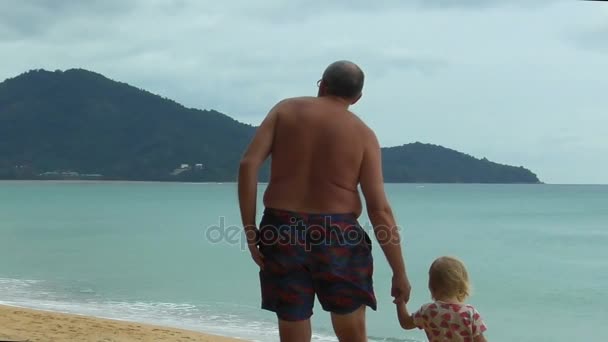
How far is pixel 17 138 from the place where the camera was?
6888cm

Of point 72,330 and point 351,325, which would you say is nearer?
point 351,325

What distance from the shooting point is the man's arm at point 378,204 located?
2.10 m

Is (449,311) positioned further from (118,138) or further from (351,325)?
(118,138)

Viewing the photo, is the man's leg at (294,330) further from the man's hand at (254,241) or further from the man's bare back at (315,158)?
the man's bare back at (315,158)

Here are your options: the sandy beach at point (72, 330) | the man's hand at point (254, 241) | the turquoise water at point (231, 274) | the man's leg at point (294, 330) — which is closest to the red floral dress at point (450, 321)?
the man's leg at point (294, 330)

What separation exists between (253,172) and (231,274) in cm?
1395

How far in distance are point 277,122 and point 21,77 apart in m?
75.9

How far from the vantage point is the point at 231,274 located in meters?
15.8

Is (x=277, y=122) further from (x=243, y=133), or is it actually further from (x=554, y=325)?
(x=243, y=133)

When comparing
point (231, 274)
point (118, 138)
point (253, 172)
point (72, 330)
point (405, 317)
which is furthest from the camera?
point (118, 138)

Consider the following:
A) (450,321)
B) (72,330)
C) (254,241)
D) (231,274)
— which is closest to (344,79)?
(254,241)

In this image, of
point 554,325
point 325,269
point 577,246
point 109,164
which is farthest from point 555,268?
point 109,164

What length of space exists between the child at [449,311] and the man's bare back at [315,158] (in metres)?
0.30

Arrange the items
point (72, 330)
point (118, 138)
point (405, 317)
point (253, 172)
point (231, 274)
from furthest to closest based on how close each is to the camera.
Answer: point (118, 138) < point (231, 274) < point (72, 330) < point (405, 317) < point (253, 172)
